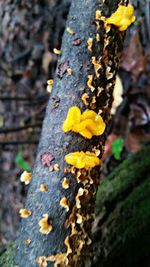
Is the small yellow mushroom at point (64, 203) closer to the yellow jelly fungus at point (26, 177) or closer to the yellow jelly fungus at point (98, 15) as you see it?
the yellow jelly fungus at point (26, 177)

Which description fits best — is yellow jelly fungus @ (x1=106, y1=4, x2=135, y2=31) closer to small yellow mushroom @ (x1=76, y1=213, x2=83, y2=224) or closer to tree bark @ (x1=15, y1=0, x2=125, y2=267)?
tree bark @ (x1=15, y1=0, x2=125, y2=267)

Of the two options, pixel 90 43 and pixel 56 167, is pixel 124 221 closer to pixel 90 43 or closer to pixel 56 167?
pixel 56 167

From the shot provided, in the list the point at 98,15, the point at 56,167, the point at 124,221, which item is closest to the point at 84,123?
the point at 56,167

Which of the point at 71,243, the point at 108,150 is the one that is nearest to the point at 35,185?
the point at 71,243

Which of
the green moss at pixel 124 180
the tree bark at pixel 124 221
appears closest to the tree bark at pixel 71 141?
the tree bark at pixel 124 221

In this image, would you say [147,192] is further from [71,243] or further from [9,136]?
[9,136]

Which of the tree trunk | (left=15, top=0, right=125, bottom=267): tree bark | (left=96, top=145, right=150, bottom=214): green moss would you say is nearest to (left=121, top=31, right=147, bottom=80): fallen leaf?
(left=96, top=145, right=150, bottom=214): green moss
